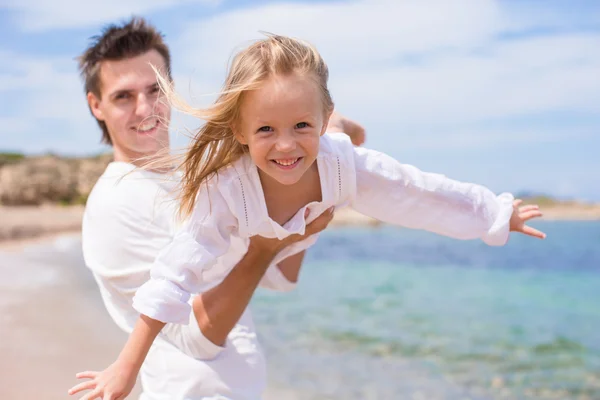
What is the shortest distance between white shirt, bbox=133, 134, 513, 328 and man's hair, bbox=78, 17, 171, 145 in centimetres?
91

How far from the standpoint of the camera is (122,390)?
237 cm

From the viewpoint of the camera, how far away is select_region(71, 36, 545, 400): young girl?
243 centimetres

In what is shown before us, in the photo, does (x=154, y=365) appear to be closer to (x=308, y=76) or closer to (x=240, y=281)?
(x=240, y=281)

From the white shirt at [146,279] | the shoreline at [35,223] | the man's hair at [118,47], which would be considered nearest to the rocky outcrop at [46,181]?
the shoreline at [35,223]

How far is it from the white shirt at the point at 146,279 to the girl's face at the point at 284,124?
1.77ft

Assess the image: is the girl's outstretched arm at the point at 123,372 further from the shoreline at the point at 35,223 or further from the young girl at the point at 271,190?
the shoreline at the point at 35,223

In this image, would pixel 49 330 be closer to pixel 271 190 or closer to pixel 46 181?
pixel 271 190

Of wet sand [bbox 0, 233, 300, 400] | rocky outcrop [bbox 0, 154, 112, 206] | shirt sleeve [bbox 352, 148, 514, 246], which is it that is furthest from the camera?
rocky outcrop [bbox 0, 154, 112, 206]

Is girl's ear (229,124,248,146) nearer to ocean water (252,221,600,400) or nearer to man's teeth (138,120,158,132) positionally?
man's teeth (138,120,158,132)

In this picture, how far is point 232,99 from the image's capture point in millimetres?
2494

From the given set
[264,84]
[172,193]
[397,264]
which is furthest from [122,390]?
[397,264]

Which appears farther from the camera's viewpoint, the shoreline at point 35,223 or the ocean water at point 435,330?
the shoreline at point 35,223

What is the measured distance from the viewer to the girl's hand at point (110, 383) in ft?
7.64

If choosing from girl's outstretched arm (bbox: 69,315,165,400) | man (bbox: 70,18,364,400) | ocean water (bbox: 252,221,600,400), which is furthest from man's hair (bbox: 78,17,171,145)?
ocean water (bbox: 252,221,600,400)
